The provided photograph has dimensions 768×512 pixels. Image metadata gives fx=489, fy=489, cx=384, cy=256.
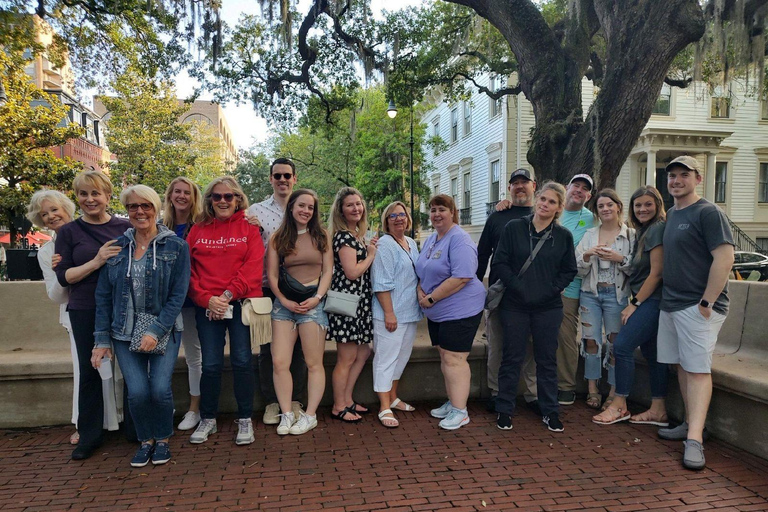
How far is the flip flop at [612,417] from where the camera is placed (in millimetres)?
4270

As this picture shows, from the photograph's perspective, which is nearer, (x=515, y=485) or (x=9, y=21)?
(x=515, y=485)

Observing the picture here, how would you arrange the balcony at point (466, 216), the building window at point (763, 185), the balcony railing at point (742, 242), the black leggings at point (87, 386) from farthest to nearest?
the balcony at point (466, 216) < the building window at point (763, 185) < the balcony railing at point (742, 242) < the black leggings at point (87, 386)

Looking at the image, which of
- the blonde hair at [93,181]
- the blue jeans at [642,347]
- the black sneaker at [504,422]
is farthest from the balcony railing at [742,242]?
the blonde hair at [93,181]

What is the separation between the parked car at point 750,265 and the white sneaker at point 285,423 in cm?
1393

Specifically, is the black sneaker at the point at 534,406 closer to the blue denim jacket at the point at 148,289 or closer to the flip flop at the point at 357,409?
the flip flop at the point at 357,409

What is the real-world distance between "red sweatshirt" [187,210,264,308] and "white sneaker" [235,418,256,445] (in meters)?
1.01

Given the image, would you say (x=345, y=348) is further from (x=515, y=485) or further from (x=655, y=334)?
(x=655, y=334)

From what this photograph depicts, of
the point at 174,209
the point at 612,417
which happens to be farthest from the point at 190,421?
the point at 612,417

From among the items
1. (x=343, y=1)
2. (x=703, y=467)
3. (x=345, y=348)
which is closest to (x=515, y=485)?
(x=703, y=467)

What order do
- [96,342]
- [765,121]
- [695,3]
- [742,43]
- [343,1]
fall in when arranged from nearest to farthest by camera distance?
[96,342]
[695,3]
[742,43]
[343,1]
[765,121]

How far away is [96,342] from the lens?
349 cm

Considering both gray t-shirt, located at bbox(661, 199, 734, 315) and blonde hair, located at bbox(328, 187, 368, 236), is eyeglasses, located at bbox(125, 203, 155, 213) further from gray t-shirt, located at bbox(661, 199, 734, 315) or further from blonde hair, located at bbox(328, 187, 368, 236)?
gray t-shirt, located at bbox(661, 199, 734, 315)

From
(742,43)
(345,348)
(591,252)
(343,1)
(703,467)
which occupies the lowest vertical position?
(703,467)

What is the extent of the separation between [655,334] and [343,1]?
887 cm
